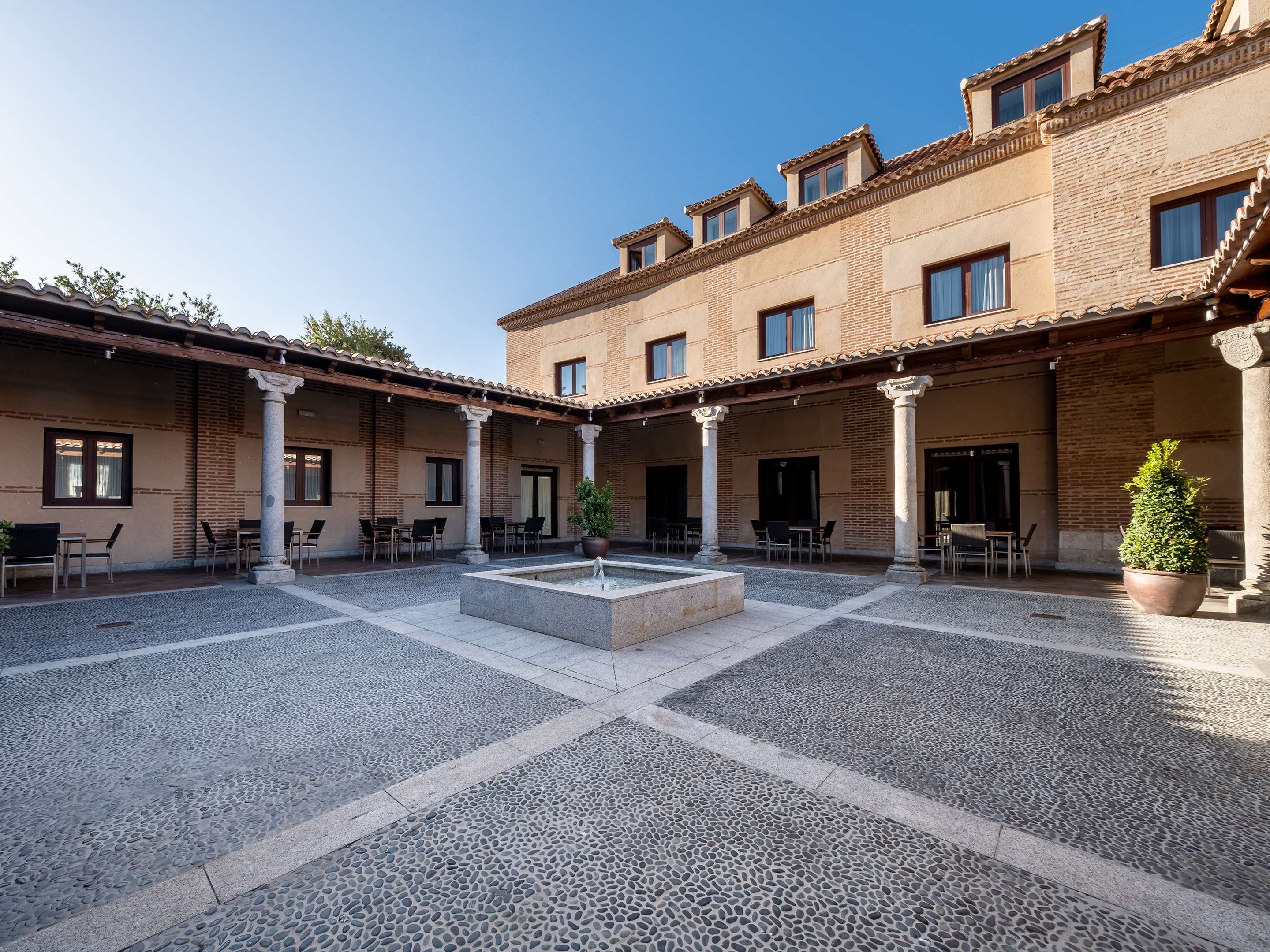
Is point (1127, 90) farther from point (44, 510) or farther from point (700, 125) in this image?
point (44, 510)

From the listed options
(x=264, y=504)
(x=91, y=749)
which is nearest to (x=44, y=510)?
(x=264, y=504)

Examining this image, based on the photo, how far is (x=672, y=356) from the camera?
48.5 ft

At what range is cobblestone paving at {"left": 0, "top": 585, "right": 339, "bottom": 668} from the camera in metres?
4.70

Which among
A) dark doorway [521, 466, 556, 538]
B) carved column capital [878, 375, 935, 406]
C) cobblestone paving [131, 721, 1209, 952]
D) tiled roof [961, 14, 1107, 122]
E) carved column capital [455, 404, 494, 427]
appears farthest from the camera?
dark doorway [521, 466, 556, 538]

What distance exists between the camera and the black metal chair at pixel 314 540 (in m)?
10.1

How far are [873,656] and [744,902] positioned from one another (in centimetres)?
324

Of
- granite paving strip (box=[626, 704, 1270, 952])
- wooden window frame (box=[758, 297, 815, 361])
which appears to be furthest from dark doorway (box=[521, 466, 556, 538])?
granite paving strip (box=[626, 704, 1270, 952])

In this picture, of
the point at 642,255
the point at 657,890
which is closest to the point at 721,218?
the point at 642,255

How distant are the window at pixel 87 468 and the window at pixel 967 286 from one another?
607 inches

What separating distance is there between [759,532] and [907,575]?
12.8ft

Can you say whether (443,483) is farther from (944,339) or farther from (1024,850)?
(1024,850)

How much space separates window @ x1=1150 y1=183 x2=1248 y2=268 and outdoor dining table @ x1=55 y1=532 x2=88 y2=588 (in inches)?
663

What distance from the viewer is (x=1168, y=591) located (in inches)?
224

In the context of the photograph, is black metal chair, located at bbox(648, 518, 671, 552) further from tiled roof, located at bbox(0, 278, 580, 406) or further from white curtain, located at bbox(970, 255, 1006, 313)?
white curtain, located at bbox(970, 255, 1006, 313)
